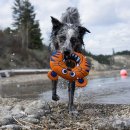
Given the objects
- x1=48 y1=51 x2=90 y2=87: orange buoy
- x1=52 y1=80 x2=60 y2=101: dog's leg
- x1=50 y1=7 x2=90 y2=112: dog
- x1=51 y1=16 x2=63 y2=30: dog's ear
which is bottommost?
x1=52 y1=80 x2=60 y2=101: dog's leg

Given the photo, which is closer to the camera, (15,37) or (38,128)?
(38,128)

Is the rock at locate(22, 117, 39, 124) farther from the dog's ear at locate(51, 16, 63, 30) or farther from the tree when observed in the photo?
the tree

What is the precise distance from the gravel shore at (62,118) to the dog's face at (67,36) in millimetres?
1304

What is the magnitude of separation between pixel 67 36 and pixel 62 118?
6.14ft

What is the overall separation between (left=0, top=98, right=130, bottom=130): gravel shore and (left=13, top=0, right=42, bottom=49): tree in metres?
48.2

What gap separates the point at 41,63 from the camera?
55781 mm

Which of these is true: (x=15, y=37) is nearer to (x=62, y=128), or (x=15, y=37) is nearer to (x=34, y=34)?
(x=34, y=34)

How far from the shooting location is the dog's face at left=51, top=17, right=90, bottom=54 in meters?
8.30

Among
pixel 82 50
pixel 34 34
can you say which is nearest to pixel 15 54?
pixel 34 34

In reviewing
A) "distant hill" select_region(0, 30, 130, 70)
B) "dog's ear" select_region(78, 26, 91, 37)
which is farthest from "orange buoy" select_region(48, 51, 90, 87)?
"distant hill" select_region(0, 30, 130, 70)

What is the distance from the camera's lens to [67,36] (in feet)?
27.5

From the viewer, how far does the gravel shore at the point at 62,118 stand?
6199 millimetres

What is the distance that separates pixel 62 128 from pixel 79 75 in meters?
2.06

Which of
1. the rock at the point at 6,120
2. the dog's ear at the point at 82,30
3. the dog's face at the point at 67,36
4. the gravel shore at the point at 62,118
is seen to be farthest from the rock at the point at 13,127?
the dog's ear at the point at 82,30
